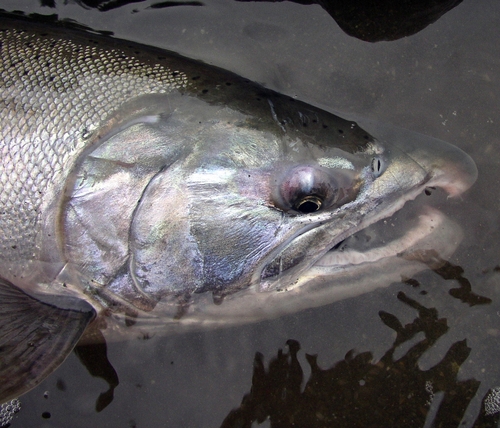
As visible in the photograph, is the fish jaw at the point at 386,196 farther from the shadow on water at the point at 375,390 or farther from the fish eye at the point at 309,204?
the shadow on water at the point at 375,390

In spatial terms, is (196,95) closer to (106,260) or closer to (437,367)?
(106,260)

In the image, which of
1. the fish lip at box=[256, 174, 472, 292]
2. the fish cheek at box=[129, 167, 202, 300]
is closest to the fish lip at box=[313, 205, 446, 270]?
the fish lip at box=[256, 174, 472, 292]

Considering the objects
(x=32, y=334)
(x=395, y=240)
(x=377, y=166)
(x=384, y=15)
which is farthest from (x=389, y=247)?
(x=32, y=334)

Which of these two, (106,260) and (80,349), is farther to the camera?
(80,349)

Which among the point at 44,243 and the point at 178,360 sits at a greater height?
the point at 44,243

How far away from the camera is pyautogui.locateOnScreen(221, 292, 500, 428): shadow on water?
2.12m

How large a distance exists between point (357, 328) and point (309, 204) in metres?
0.79

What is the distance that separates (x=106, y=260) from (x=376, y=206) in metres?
1.17

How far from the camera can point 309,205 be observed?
1.78 m

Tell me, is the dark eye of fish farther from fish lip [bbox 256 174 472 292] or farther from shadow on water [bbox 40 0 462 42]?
shadow on water [bbox 40 0 462 42]

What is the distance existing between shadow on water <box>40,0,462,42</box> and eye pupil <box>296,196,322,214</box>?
3.70 ft

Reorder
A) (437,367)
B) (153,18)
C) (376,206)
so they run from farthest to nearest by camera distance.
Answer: (153,18)
(437,367)
(376,206)

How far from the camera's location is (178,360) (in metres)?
2.23

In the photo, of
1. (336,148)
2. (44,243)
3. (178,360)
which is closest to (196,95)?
(336,148)
